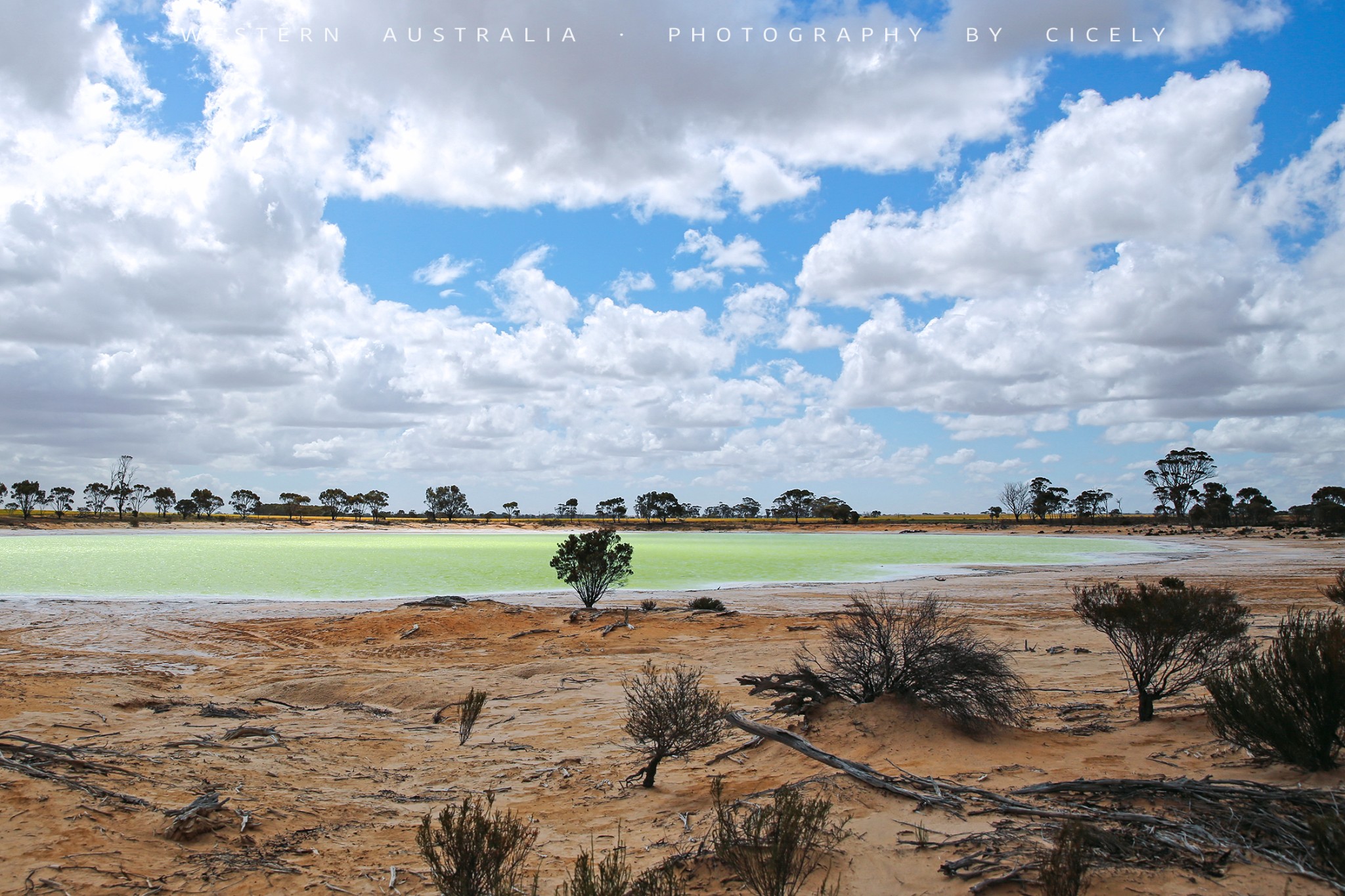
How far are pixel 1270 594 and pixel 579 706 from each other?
76.7 feet

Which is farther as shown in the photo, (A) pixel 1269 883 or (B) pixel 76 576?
(B) pixel 76 576

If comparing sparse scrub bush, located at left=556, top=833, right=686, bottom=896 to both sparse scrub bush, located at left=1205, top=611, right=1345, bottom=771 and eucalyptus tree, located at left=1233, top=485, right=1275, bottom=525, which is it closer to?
sparse scrub bush, located at left=1205, top=611, right=1345, bottom=771

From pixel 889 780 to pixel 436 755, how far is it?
213 inches

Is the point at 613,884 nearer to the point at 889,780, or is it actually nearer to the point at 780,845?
the point at 780,845

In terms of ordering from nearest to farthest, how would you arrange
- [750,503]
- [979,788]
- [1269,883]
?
[1269,883]
[979,788]
[750,503]

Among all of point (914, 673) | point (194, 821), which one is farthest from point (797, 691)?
point (194, 821)

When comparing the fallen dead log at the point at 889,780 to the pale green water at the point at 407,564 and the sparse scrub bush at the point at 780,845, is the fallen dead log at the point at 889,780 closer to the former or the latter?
the sparse scrub bush at the point at 780,845

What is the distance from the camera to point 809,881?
15.3 feet

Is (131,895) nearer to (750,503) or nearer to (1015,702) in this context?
(1015,702)

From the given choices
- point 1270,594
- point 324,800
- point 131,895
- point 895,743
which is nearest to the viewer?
point 131,895

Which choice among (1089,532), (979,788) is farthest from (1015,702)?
(1089,532)

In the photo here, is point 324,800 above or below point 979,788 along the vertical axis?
below

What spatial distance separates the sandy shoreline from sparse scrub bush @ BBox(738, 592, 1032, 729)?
1.07 feet

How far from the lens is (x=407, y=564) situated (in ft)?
153
